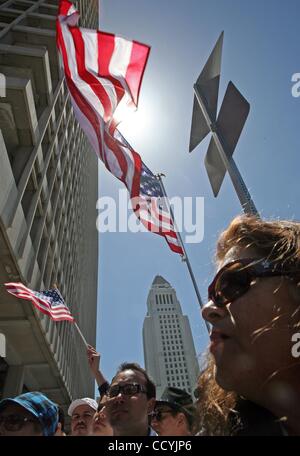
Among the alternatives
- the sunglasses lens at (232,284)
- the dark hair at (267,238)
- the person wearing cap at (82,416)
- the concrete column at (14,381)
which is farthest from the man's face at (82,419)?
the concrete column at (14,381)

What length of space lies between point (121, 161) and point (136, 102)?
39.0 inches

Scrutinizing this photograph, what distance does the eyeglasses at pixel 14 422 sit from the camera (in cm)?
277

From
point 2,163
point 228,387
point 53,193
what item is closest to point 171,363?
point 53,193

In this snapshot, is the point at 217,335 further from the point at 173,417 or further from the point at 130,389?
the point at 173,417

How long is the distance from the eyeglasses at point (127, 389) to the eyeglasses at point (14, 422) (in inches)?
29.1

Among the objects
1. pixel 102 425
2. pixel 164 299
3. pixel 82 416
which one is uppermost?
pixel 164 299

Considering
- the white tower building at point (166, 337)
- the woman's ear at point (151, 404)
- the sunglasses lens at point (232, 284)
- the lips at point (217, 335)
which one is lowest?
the woman's ear at point (151, 404)

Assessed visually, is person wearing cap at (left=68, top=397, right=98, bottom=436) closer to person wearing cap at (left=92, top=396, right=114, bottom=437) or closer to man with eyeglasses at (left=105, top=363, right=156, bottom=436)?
person wearing cap at (left=92, top=396, right=114, bottom=437)

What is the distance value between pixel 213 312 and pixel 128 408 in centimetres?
187

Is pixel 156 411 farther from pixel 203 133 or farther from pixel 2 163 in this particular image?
pixel 2 163

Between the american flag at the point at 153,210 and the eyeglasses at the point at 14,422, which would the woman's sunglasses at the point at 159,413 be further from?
the american flag at the point at 153,210

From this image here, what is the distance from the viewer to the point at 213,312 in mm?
1521

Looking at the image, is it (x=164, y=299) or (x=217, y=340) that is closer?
(x=217, y=340)

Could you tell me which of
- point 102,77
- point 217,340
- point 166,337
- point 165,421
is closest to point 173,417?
point 165,421
